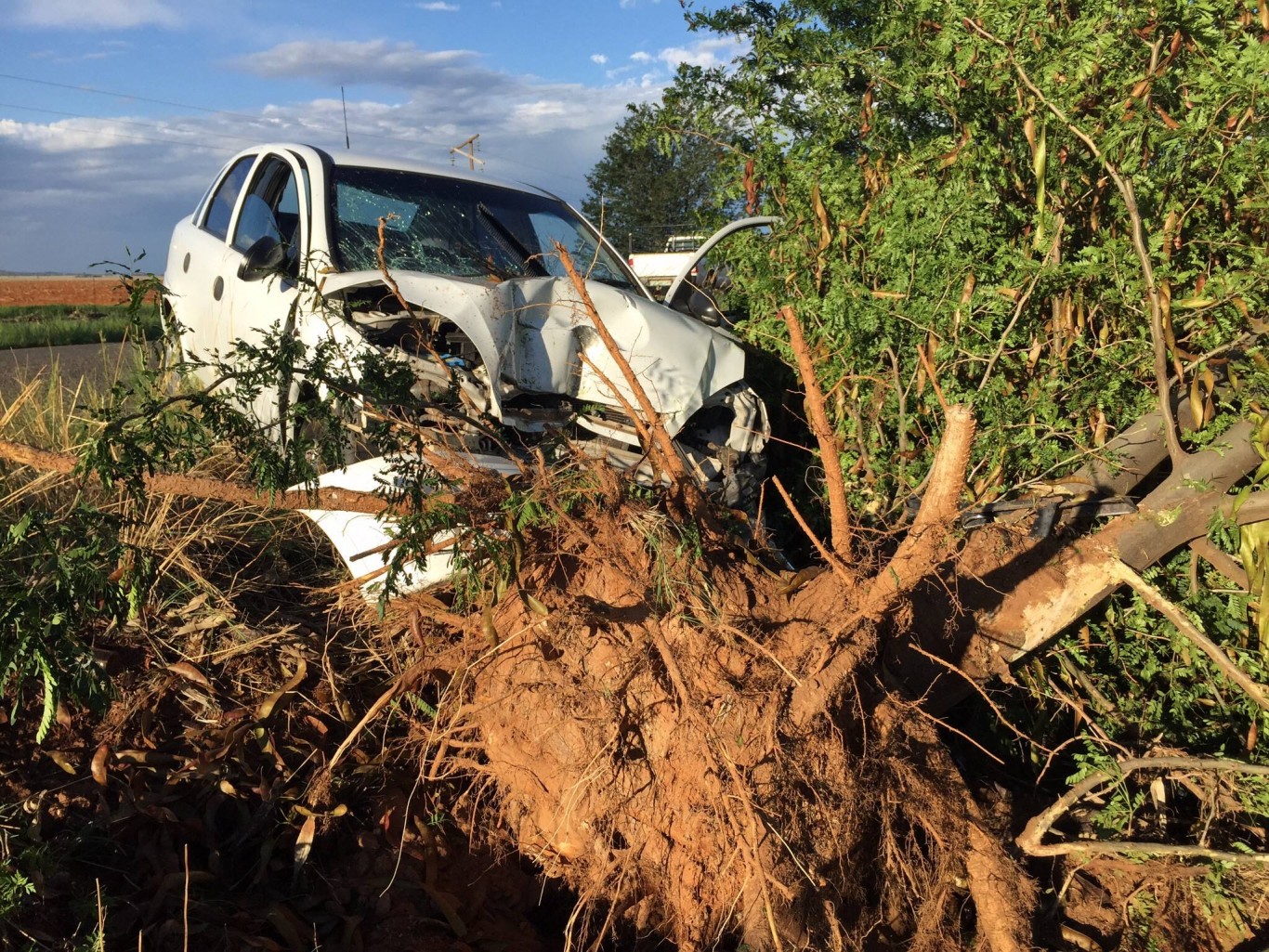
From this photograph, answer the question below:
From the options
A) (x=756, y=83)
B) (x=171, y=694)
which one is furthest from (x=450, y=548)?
(x=756, y=83)

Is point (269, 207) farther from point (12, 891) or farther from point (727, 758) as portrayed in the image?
point (727, 758)

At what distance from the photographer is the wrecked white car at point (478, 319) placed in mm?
3918

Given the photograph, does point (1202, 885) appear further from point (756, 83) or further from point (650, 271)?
point (650, 271)

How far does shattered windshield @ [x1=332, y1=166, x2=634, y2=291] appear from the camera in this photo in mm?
4766

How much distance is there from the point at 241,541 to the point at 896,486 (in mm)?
2739

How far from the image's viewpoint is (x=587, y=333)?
4.19 m

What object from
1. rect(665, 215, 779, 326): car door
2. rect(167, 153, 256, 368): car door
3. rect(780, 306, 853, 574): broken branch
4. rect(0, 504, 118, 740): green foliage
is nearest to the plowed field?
rect(167, 153, 256, 368): car door

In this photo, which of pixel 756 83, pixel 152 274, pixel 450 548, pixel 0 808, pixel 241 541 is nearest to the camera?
pixel 0 808

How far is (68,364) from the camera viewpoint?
10.7 m

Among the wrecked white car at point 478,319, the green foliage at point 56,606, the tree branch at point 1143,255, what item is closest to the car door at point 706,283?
the wrecked white car at point 478,319

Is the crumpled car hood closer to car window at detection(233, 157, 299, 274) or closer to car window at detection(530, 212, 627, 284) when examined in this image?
car window at detection(530, 212, 627, 284)

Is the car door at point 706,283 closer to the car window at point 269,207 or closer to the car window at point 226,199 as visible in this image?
the car window at point 269,207

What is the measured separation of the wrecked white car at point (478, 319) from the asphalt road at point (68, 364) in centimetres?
149

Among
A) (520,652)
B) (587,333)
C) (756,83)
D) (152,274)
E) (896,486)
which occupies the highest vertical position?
(756,83)
